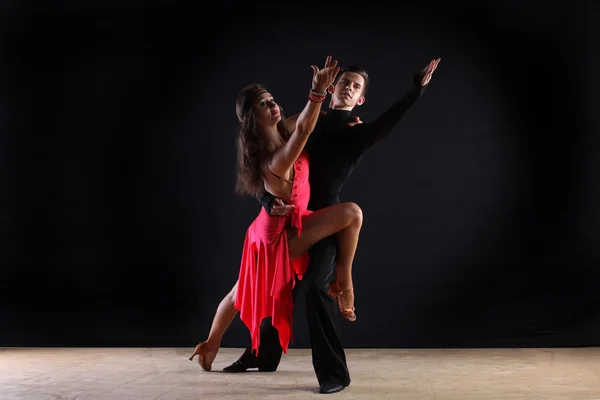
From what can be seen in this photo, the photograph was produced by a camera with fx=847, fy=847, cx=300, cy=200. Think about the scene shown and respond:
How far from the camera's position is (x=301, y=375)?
14.4ft

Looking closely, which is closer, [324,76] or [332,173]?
[324,76]

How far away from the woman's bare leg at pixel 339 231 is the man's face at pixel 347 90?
56 cm

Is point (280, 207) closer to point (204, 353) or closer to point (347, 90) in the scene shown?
point (347, 90)

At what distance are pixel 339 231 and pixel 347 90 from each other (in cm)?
71

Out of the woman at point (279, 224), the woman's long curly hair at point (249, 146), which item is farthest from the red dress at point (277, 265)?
the woman's long curly hair at point (249, 146)

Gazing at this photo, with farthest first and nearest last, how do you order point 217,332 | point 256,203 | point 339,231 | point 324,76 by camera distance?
point 256,203, point 217,332, point 339,231, point 324,76

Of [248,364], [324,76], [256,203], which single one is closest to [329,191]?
[324,76]

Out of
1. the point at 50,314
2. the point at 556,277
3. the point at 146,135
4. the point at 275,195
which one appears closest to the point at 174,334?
the point at 50,314

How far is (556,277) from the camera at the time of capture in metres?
5.50

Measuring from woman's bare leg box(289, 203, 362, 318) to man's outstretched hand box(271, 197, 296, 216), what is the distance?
0.30 ft

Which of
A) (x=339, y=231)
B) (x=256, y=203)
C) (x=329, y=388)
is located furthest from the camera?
(x=256, y=203)

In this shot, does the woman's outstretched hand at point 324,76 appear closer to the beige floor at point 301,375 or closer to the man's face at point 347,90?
the man's face at point 347,90

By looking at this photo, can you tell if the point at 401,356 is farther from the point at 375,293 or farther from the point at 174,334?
the point at 174,334

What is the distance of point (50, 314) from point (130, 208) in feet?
3.06
